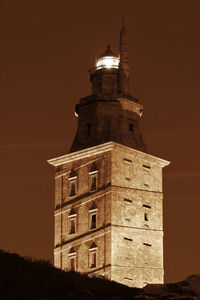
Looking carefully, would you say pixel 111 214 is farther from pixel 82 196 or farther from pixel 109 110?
pixel 109 110

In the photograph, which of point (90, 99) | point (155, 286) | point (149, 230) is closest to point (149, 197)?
point (149, 230)

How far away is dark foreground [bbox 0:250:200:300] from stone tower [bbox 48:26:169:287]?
42.6m

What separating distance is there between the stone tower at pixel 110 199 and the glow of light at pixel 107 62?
3.36 m

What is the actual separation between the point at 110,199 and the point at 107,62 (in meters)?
16.1

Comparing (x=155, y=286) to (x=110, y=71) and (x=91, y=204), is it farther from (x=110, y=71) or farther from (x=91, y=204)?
(x=110, y=71)

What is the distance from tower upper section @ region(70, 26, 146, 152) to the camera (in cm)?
11138

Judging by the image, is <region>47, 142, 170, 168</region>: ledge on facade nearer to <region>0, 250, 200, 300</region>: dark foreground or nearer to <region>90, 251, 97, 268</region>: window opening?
<region>90, 251, 97, 268</region>: window opening

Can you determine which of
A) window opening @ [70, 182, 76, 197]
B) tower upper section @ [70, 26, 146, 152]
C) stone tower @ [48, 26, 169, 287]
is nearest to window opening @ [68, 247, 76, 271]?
stone tower @ [48, 26, 169, 287]

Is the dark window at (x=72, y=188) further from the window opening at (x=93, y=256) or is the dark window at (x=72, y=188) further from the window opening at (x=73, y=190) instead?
the window opening at (x=93, y=256)

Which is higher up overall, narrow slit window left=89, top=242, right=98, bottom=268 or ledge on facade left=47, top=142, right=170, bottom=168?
ledge on facade left=47, top=142, right=170, bottom=168

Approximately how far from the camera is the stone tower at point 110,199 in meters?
106

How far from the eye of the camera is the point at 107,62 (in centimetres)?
11744

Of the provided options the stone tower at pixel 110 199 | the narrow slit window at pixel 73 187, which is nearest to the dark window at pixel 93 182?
the stone tower at pixel 110 199

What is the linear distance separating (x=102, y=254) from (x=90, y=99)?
15923 millimetres
